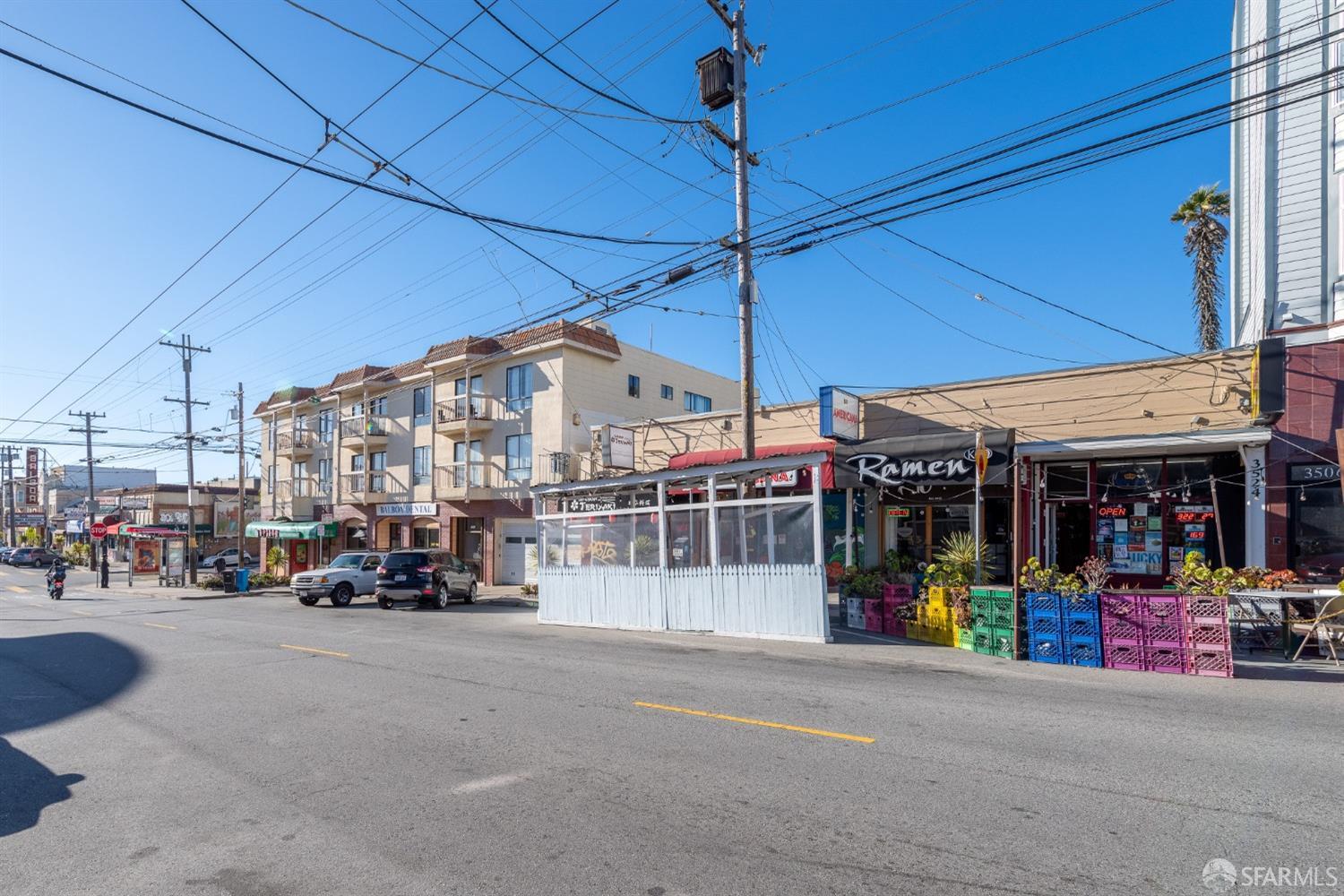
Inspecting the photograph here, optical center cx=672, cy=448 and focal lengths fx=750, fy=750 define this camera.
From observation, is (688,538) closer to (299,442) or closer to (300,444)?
(300,444)

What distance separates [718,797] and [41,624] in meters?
21.7

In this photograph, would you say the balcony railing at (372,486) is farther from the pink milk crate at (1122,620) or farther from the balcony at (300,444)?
the pink milk crate at (1122,620)

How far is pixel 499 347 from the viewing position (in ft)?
106

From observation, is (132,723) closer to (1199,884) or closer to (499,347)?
(1199,884)

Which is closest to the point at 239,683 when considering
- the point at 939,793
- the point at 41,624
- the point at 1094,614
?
the point at 939,793

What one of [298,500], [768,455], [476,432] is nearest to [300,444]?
[298,500]

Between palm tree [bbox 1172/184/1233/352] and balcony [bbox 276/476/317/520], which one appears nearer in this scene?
palm tree [bbox 1172/184/1233/352]

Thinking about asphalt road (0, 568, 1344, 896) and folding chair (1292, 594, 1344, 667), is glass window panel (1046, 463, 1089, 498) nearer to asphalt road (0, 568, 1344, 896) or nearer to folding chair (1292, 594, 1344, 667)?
folding chair (1292, 594, 1344, 667)

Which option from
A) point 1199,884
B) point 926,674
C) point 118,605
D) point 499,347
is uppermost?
point 499,347

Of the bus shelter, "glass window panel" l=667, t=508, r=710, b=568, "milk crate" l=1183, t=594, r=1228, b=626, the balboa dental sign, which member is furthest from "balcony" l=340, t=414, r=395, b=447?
"milk crate" l=1183, t=594, r=1228, b=626

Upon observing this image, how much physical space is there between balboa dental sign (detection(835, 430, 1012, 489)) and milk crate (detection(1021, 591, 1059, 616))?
15.0 ft

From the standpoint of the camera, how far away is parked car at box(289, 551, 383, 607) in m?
25.2

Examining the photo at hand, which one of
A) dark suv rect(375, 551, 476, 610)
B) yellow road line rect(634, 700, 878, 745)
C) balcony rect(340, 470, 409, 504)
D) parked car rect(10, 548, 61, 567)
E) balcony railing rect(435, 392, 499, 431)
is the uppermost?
balcony railing rect(435, 392, 499, 431)

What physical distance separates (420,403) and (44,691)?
2735 cm
